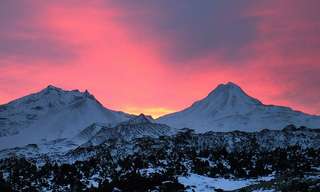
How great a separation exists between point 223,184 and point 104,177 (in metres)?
40.7

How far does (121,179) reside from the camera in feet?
580

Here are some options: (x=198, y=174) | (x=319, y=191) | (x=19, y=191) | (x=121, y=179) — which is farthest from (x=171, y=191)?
(x=319, y=191)

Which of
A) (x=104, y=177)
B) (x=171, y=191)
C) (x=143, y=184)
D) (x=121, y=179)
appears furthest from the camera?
(x=104, y=177)

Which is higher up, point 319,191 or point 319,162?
point 319,162

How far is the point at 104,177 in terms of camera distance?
191 m

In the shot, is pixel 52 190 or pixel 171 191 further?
pixel 52 190

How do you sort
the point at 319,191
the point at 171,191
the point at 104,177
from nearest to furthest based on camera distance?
the point at 319,191 < the point at 171,191 < the point at 104,177

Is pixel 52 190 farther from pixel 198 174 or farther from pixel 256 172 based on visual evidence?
pixel 256 172

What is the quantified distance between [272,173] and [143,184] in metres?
54.4

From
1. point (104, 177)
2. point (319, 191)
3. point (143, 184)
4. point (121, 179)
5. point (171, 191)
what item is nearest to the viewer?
point (319, 191)

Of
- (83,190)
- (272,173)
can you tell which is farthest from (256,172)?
(83,190)

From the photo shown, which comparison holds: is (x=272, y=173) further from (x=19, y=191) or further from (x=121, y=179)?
(x=19, y=191)

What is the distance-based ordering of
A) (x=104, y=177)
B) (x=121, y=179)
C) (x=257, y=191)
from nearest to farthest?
1. (x=257, y=191)
2. (x=121, y=179)
3. (x=104, y=177)

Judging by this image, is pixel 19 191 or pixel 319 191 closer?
pixel 319 191
